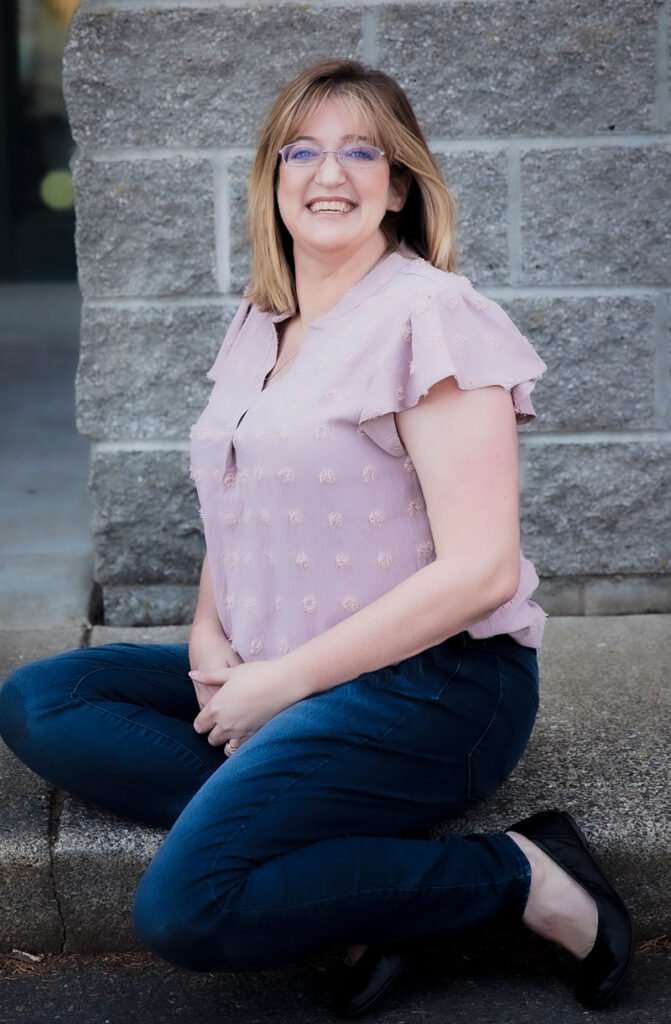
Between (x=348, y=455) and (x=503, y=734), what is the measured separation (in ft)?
1.68

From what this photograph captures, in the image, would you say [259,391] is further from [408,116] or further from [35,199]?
[35,199]

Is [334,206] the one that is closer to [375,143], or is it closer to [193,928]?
[375,143]

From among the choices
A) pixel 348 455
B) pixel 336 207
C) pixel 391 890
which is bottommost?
pixel 391 890

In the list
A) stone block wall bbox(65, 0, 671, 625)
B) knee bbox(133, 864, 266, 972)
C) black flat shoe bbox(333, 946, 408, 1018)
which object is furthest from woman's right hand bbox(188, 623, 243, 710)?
stone block wall bbox(65, 0, 671, 625)

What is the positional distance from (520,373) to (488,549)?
10.7 inches

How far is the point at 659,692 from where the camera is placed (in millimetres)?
2865

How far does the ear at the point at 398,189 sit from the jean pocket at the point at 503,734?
77 cm

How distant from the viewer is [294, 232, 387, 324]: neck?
2246mm

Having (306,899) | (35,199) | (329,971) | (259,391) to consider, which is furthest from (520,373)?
(35,199)

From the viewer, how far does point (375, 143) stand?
217cm

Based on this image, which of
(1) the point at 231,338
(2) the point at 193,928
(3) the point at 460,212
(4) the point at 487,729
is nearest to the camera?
(2) the point at 193,928

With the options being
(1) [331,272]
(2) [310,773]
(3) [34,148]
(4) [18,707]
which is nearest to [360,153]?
(1) [331,272]

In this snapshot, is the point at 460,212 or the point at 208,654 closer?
the point at 208,654

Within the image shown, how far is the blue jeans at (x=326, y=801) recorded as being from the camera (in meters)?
1.93
